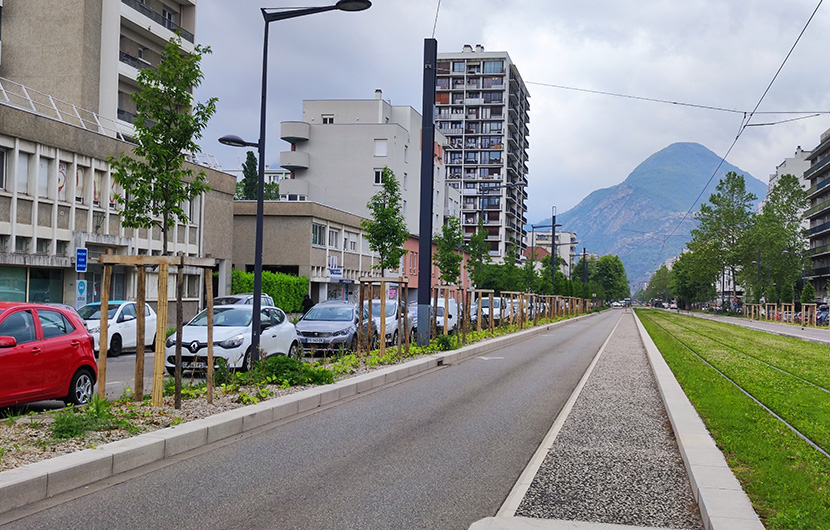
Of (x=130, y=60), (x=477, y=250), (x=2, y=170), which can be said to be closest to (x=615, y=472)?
(x=2, y=170)

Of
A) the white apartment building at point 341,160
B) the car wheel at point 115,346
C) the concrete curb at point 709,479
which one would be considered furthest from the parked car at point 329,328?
the white apartment building at point 341,160

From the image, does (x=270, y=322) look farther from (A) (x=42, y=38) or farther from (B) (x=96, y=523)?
(A) (x=42, y=38)

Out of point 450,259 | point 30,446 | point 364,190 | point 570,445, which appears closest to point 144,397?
point 30,446

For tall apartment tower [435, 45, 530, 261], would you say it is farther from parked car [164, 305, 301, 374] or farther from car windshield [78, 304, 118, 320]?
parked car [164, 305, 301, 374]

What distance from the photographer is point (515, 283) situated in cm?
5722

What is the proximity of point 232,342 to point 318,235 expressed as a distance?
32852mm

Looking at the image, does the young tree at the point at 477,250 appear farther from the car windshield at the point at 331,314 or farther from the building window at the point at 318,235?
the car windshield at the point at 331,314

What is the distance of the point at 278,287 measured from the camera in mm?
42906

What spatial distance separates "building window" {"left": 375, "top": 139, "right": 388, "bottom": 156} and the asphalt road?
177ft

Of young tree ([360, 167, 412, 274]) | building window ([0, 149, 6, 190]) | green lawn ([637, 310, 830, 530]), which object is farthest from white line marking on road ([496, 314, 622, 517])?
young tree ([360, 167, 412, 274])

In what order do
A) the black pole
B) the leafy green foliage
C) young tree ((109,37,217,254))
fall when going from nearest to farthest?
1. young tree ((109,37,217,254))
2. the black pole
3. the leafy green foliage

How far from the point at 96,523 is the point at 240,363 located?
33.8 feet

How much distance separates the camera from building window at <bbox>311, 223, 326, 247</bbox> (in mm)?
47519

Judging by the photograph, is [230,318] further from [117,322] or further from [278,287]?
[278,287]
